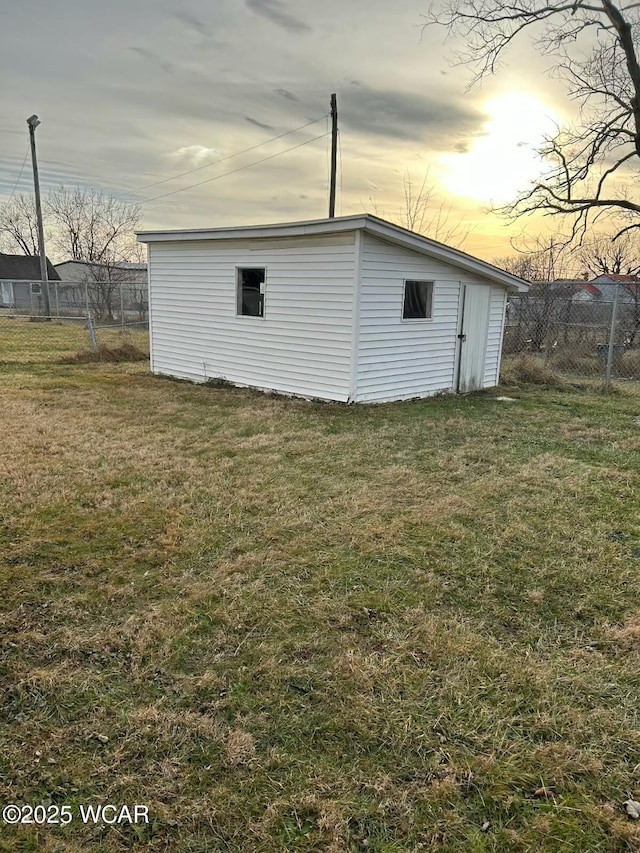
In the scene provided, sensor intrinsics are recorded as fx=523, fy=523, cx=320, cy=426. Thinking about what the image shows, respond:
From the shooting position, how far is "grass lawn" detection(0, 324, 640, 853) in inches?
65.1

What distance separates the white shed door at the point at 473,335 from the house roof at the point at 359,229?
0.34 meters

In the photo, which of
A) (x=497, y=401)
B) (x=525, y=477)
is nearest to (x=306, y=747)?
(x=525, y=477)

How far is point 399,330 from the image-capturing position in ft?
26.3

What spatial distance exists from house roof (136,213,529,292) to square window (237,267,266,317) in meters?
0.56

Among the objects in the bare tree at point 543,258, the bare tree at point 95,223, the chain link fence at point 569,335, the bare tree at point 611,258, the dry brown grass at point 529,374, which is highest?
the bare tree at point 95,223

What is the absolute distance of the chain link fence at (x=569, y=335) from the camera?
39.5 ft

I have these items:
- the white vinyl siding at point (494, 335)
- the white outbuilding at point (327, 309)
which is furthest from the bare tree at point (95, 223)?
the white vinyl siding at point (494, 335)

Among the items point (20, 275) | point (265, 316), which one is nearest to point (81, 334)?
point (265, 316)

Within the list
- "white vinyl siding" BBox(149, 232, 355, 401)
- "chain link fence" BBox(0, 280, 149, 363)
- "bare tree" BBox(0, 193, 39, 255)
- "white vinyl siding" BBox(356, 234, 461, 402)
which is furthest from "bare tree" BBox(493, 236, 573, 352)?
"bare tree" BBox(0, 193, 39, 255)

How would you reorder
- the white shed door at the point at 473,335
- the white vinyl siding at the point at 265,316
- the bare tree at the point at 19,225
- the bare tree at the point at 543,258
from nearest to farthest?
the white vinyl siding at the point at 265,316
the white shed door at the point at 473,335
the bare tree at the point at 543,258
the bare tree at the point at 19,225

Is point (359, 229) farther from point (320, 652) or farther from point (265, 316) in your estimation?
point (320, 652)

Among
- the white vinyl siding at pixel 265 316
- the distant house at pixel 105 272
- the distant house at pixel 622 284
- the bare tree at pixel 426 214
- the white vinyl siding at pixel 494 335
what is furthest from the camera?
the distant house at pixel 105 272

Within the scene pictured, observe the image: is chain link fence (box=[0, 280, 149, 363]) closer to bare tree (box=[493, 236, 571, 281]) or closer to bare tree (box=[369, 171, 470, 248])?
bare tree (box=[369, 171, 470, 248])

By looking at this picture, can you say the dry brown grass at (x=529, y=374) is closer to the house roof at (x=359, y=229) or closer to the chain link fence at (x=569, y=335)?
the chain link fence at (x=569, y=335)
